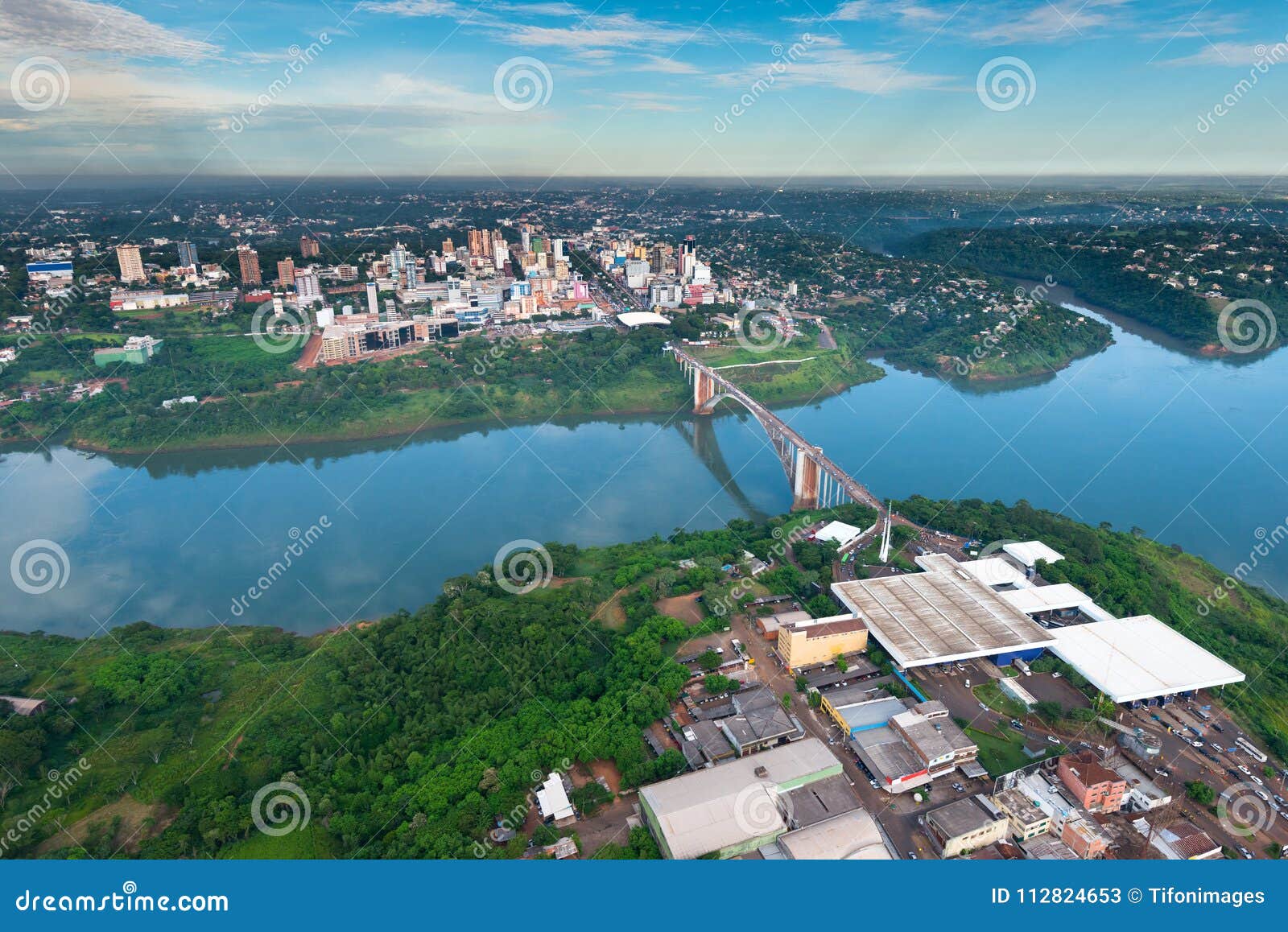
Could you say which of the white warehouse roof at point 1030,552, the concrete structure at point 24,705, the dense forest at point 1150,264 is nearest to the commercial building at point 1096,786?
the white warehouse roof at point 1030,552

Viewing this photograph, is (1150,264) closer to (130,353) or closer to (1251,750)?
(1251,750)

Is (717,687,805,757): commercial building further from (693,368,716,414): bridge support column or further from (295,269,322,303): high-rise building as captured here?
(295,269,322,303): high-rise building

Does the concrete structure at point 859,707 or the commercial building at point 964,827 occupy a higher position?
the concrete structure at point 859,707

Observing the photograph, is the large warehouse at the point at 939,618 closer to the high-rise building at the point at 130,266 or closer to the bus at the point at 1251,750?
the bus at the point at 1251,750

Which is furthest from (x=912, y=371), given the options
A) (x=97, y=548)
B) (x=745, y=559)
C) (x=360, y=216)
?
(x=360, y=216)

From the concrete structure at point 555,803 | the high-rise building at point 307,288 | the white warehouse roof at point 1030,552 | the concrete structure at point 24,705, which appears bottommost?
the concrete structure at point 24,705

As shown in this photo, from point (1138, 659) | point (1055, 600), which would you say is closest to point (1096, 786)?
point (1138, 659)

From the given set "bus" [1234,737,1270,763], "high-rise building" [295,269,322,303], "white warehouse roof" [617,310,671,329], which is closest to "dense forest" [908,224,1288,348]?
"white warehouse roof" [617,310,671,329]
